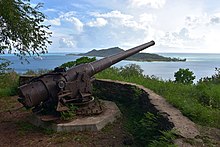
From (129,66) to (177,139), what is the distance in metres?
8.94

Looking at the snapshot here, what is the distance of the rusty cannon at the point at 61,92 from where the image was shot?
5445mm

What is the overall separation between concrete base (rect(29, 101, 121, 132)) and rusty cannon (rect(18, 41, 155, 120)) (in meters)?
0.20

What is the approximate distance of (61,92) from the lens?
18.8ft

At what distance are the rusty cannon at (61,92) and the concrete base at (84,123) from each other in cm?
20

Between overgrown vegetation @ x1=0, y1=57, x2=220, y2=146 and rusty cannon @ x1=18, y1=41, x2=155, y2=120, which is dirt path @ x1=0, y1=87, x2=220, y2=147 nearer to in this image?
overgrown vegetation @ x1=0, y1=57, x2=220, y2=146

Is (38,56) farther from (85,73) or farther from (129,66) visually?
(129,66)

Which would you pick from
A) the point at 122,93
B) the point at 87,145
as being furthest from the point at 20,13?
the point at 87,145

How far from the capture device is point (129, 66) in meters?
12.4

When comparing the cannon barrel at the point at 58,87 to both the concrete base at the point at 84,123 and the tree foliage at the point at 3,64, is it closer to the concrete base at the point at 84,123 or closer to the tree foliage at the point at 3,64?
the concrete base at the point at 84,123

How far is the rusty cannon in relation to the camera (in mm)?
5445

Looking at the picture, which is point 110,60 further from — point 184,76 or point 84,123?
point 184,76

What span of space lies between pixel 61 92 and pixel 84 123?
2.53ft

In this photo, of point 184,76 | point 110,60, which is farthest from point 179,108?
point 184,76


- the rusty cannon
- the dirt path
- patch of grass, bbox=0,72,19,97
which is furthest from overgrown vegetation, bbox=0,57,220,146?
patch of grass, bbox=0,72,19,97
